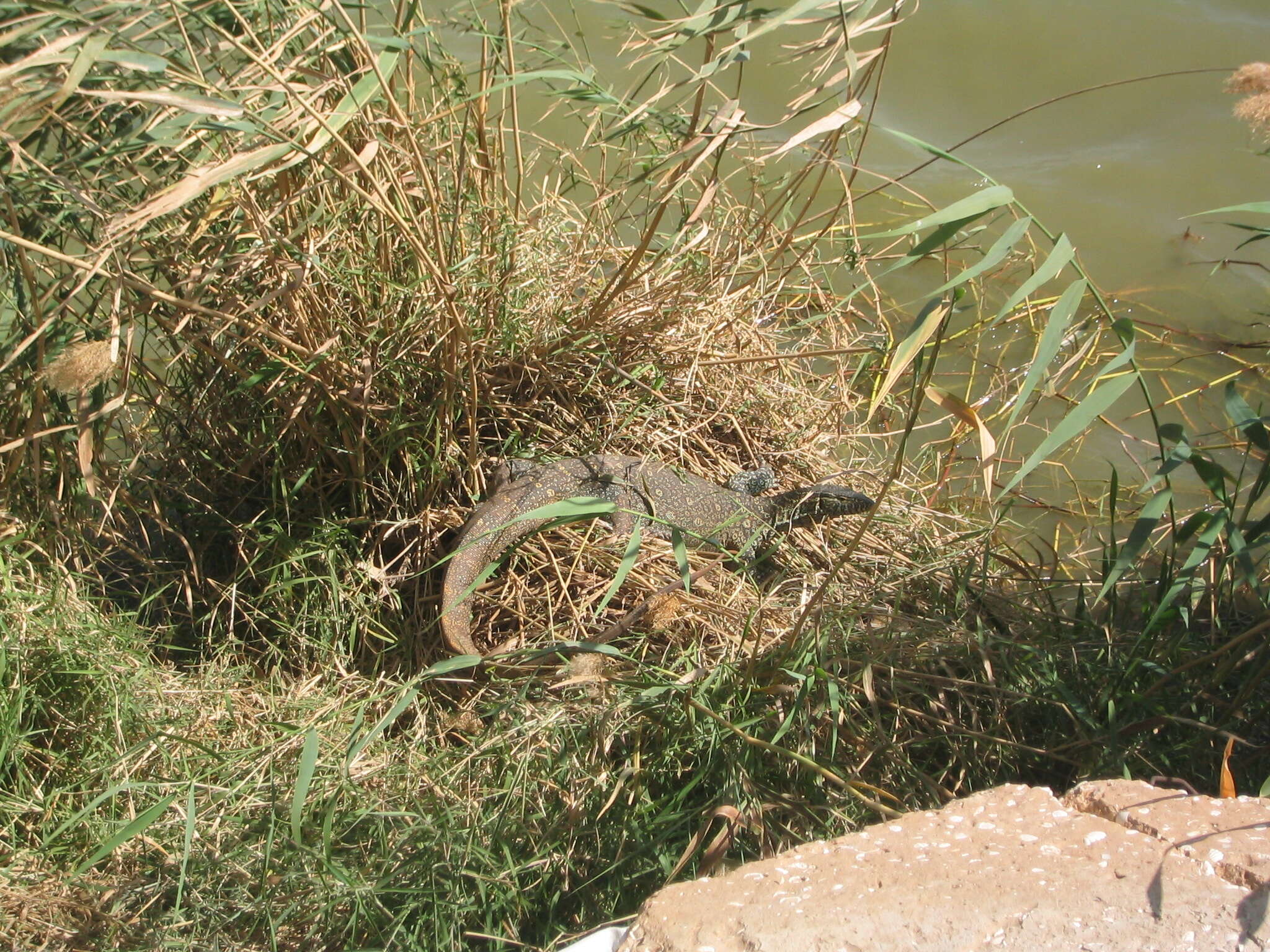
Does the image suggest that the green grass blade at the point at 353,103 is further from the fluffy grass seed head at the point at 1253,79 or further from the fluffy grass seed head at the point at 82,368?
the fluffy grass seed head at the point at 1253,79

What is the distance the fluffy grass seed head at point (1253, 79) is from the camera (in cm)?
288

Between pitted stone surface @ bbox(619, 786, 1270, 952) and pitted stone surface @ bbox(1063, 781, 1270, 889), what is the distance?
0.02 meters

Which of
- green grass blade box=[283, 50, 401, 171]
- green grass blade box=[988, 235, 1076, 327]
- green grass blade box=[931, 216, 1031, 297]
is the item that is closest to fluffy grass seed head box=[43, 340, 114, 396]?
green grass blade box=[283, 50, 401, 171]

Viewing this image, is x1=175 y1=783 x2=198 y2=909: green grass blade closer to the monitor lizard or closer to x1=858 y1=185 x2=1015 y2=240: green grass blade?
the monitor lizard

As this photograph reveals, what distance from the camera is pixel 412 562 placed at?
375cm

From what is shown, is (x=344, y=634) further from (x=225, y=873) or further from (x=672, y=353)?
(x=672, y=353)

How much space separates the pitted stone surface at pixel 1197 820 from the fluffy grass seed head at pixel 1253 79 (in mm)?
1917

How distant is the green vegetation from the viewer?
2.65m

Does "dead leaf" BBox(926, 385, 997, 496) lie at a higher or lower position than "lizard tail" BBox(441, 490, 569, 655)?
higher

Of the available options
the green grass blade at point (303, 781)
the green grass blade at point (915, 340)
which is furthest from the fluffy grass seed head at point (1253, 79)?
the green grass blade at point (303, 781)

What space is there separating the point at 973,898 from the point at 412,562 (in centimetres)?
233

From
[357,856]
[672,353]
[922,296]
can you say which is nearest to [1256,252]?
[922,296]

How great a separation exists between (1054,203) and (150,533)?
5.28 m

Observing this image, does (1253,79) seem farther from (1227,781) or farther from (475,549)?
(475,549)
